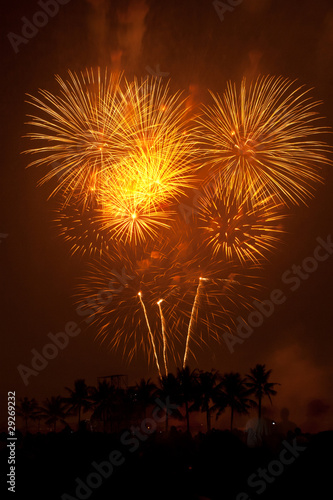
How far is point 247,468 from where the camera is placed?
10273 mm

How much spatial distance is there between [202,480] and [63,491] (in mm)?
2713

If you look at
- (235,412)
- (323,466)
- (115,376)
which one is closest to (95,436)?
(323,466)

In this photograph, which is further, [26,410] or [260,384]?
[26,410]

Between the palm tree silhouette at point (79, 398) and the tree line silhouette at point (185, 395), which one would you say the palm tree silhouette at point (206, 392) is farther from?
the palm tree silhouette at point (79, 398)

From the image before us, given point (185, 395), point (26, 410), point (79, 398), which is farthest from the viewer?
point (26, 410)

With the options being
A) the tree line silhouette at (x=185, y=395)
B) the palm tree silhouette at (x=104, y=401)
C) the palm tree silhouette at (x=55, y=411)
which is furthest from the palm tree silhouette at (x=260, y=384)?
the palm tree silhouette at (x=55, y=411)

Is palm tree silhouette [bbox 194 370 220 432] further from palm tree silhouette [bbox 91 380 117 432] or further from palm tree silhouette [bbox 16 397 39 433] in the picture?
palm tree silhouette [bbox 16 397 39 433]

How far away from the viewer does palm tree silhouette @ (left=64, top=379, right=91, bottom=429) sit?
7938 centimetres

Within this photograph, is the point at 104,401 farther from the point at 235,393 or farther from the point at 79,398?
the point at 235,393

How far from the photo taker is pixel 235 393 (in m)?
67.8

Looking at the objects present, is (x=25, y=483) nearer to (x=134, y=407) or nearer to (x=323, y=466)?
(x=323, y=466)

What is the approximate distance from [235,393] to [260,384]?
11.8ft

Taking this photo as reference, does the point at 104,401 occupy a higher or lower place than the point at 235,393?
higher

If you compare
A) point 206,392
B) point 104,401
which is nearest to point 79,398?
point 104,401
